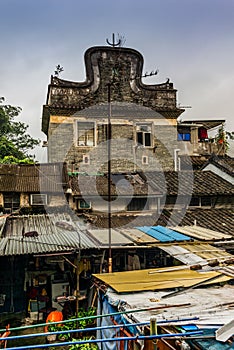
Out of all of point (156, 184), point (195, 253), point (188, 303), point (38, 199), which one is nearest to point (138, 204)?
point (156, 184)

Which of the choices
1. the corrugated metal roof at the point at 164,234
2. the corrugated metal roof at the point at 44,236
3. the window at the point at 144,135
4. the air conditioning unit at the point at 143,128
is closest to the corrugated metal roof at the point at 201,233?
the corrugated metal roof at the point at 164,234

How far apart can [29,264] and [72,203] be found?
4.87 metres

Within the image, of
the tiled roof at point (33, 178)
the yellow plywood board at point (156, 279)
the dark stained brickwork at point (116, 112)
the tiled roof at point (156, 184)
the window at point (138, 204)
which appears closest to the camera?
the yellow plywood board at point (156, 279)

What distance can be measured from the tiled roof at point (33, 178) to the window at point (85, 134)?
265 cm

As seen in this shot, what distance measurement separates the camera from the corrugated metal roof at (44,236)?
9.98 meters

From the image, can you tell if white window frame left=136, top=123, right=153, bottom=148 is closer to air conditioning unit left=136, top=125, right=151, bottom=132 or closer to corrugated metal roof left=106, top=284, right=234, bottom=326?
air conditioning unit left=136, top=125, right=151, bottom=132

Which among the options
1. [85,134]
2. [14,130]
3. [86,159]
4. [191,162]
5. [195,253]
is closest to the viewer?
[195,253]

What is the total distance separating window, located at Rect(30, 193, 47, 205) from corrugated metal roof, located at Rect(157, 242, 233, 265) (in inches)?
323

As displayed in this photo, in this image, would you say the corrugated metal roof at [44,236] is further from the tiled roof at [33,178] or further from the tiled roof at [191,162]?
the tiled roof at [191,162]

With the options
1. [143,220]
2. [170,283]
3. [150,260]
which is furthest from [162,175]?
[170,283]

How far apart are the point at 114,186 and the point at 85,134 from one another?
5.53 meters

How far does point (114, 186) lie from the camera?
55.2 feet

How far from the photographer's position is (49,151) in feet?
69.0

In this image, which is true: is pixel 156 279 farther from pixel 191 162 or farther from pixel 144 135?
pixel 191 162
